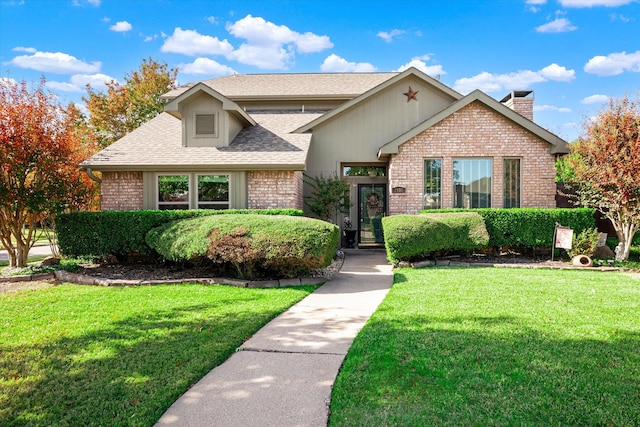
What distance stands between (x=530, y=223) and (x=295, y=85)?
11.6 m

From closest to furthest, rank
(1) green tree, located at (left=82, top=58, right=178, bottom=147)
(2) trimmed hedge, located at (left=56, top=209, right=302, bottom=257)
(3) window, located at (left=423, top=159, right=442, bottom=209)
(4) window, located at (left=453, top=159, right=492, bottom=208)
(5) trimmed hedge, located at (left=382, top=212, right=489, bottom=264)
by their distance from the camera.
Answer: (5) trimmed hedge, located at (left=382, top=212, right=489, bottom=264)
(2) trimmed hedge, located at (left=56, top=209, right=302, bottom=257)
(4) window, located at (left=453, top=159, right=492, bottom=208)
(3) window, located at (left=423, top=159, right=442, bottom=209)
(1) green tree, located at (left=82, top=58, right=178, bottom=147)

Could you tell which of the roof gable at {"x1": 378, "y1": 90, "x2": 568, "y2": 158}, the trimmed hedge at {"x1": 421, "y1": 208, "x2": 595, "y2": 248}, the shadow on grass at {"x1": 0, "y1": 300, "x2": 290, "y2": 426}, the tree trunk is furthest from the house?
the shadow on grass at {"x1": 0, "y1": 300, "x2": 290, "y2": 426}

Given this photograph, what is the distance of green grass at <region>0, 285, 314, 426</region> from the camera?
10.1ft

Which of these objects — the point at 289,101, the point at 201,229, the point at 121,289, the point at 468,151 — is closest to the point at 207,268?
the point at 201,229

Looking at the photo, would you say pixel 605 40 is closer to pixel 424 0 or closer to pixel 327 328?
pixel 424 0

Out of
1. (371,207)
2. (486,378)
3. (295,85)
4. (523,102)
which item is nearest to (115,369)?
(486,378)

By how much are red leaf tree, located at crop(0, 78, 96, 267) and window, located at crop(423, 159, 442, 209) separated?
9957mm

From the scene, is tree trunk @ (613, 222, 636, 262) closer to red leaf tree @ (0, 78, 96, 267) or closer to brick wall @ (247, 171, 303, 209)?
brick wall @ (247, 171, 303, 209)

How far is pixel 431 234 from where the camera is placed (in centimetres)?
993

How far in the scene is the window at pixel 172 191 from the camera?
1248 cm

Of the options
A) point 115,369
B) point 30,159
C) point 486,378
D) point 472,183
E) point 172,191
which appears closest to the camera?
point 486,378

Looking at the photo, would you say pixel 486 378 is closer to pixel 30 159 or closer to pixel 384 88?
pixel 30 159

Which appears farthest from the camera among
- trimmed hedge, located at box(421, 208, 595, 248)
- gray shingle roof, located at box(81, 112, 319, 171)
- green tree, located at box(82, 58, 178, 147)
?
green tree, located at box(82, 58, 178, 147)

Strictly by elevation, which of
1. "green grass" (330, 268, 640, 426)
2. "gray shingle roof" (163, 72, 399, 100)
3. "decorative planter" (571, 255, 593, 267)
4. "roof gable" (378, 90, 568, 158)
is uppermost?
"gray shingle roof" (163, 72, 399, 100)
